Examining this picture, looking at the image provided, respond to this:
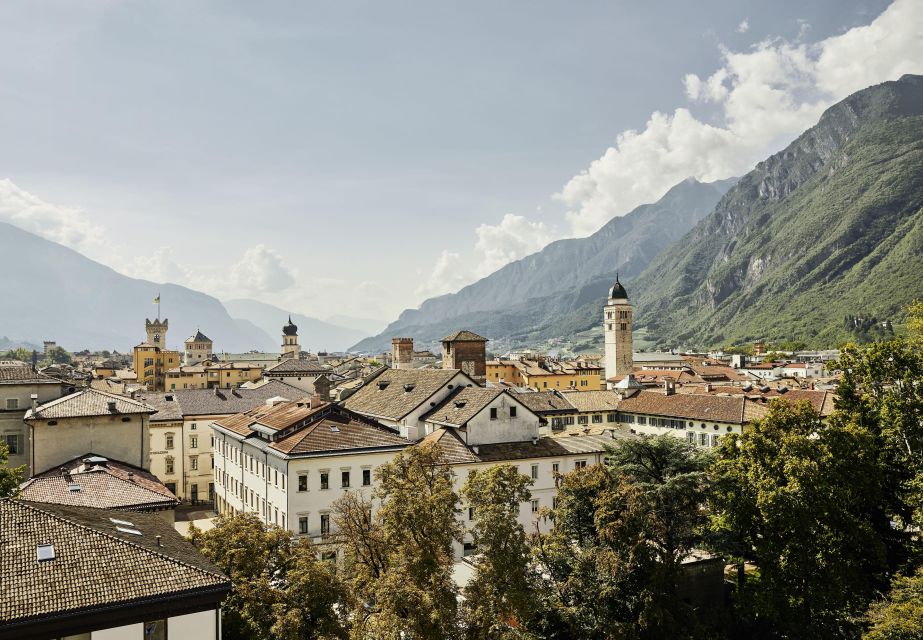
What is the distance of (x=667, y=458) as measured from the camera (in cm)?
4103

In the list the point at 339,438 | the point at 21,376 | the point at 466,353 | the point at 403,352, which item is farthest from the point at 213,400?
the point at 339,438

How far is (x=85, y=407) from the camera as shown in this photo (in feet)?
150

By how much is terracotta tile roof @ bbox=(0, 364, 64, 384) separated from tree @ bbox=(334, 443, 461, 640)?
123ft

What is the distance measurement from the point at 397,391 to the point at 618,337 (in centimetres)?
10712

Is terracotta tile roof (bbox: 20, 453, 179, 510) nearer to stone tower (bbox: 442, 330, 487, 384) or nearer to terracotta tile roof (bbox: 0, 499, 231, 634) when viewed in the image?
terracotta tile roof (bbox: 0, 499, 231, 634)

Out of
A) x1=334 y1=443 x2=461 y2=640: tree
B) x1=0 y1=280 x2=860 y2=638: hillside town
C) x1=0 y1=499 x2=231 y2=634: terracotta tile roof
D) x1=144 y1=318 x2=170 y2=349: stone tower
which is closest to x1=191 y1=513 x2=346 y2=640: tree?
x1=334 y1=443 x2=461 y2=640: tree

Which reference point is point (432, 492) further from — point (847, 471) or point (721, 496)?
point (847, 471)

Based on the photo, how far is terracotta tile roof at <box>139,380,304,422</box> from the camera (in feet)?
213

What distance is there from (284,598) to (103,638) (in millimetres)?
5321

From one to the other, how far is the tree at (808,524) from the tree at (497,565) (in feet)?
51.5

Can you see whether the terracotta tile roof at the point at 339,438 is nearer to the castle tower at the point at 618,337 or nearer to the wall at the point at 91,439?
the wall at the point at 91,439

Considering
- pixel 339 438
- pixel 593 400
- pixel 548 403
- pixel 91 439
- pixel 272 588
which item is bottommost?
pixel 593 400

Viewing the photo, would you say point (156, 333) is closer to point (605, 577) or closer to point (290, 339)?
point (290, 339)

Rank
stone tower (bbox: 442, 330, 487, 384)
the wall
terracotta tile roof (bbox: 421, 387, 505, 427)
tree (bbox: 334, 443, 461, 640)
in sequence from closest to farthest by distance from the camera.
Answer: tree (bbox: 334, 443, 461, 640) < the wall < terracotta tile roof (bbox: 421, 387, 505, 427) < stone tower (bbox: 442, 330, 487, 384)
